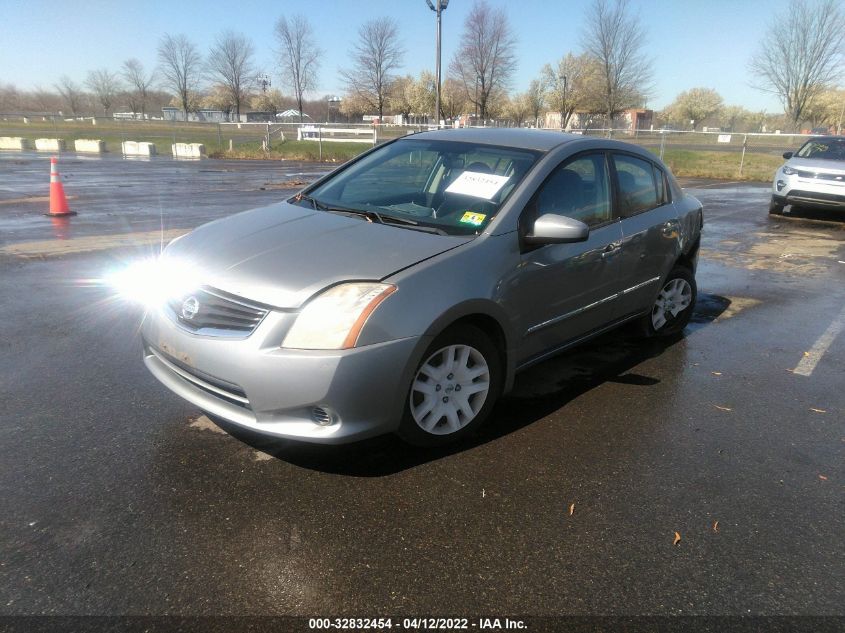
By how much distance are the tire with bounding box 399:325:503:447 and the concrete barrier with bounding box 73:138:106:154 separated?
3290 centimetres

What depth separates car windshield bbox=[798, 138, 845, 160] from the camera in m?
12.0

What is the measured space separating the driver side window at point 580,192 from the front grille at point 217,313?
1.76 meters

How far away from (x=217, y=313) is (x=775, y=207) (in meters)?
13.2

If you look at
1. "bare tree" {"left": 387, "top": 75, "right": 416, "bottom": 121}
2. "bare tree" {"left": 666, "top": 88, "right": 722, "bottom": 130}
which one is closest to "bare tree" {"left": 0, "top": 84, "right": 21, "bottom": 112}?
"bare tree" {"left": 387, "top": 75, "right": 416, "bottom": 121}

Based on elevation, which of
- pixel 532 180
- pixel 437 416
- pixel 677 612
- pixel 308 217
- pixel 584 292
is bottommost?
pixel 677 612

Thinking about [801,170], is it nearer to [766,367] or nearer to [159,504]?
[766,367]

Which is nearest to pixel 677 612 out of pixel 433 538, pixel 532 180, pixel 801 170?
pixel 433 538

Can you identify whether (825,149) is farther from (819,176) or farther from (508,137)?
(508,137)

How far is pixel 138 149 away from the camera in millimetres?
29812

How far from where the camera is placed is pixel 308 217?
3.60 metres

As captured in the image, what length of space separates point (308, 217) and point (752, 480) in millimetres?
2816

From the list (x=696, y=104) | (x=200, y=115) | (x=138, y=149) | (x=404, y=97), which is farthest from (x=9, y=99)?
(x=696, y=104)

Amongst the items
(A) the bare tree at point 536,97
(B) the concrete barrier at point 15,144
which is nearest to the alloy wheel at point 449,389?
(B) the concrete barrier at point 15,144

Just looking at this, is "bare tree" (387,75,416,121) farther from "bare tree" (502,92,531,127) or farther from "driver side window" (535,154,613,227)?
"driver side window" (535,154,613,227)
